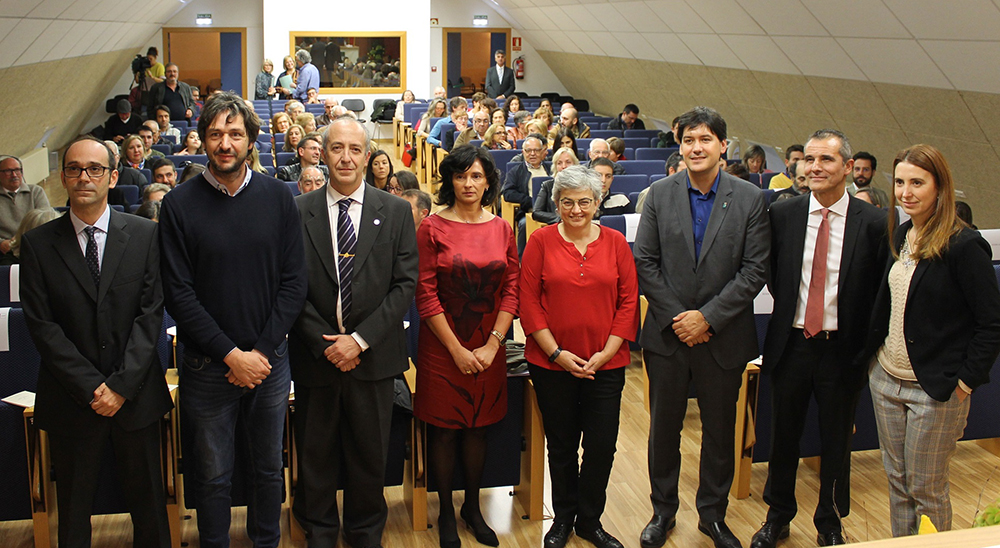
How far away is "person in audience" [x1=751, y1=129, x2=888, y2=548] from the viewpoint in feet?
10.5

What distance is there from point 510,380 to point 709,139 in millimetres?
1250

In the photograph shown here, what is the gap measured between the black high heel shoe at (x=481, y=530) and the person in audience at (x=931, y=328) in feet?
4.91

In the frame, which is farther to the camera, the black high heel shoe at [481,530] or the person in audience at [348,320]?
the black high heel shoe at [481,530]

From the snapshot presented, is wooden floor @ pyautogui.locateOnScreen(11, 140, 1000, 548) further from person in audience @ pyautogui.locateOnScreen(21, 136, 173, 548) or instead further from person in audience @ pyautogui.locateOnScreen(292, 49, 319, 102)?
person in audience @ pyautogui.locateOnScreen(292, 49, 319, 102)

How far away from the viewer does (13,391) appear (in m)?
3.64

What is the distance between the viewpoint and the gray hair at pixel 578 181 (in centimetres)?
326

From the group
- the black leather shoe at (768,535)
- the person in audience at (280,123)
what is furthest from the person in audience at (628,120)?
the black leather shoe at (768,535)

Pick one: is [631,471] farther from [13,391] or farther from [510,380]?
[13,391]

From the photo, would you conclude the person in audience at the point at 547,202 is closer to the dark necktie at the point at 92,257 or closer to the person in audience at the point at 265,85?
the dark necktie at the point at 92,257

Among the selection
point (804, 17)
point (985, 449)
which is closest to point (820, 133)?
point (985, 449)

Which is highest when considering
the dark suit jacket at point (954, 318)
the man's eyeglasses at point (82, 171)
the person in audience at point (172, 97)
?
the person in audience at point (172, 97)

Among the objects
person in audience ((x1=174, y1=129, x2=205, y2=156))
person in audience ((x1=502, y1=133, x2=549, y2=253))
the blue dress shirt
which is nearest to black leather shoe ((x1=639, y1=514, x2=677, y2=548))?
the blue dress shirt

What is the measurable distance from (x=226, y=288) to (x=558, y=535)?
1.57 metres

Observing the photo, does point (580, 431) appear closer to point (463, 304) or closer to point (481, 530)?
point (481, 530)
